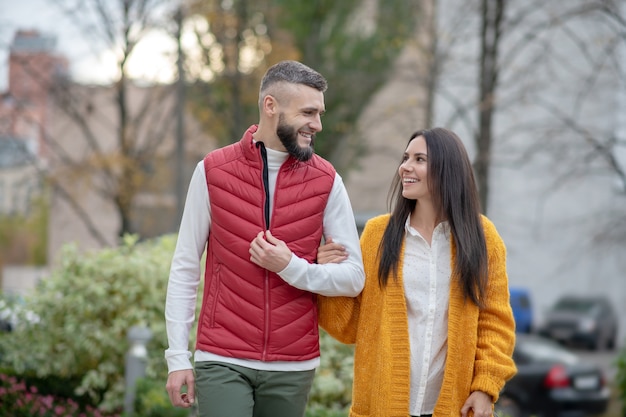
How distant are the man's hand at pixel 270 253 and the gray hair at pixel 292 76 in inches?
22.2

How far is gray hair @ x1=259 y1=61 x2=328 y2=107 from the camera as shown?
3.67m

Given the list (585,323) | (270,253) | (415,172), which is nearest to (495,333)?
(415,172)

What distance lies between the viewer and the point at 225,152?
150 inches

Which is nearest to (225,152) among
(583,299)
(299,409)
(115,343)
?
(299,409)

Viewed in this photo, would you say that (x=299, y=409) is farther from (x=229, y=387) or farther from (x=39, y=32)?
(x=39, y=32)

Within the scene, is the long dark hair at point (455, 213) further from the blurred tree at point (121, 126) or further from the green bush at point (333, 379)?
the blurred tree at point (121, 126)

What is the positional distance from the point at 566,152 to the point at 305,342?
1027 cm

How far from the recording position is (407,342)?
3.70 metres

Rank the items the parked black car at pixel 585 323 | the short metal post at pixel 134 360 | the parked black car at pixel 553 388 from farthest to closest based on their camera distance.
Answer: the parked black car at pixel 585 323 → the parked black car at pixel 553 388 → the short metal post at pixel 134 360

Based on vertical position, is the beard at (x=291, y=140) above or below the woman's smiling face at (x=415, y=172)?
above

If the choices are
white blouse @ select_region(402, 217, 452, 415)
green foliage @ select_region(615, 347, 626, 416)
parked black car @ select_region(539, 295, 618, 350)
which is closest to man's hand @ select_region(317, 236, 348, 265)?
white blouse @ select_region(402, 217, 452, 415)

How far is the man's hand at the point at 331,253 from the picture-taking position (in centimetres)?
373

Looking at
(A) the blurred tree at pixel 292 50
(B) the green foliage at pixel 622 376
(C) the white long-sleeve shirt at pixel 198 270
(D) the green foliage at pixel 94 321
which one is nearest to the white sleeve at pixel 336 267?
(C) the white long-sleeve shirt at pixel 198 270

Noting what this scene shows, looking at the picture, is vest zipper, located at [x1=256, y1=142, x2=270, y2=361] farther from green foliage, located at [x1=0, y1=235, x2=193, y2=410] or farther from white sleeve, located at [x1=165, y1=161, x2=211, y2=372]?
green foliage, located at [x1=0, y1=235, x2=193, y2=410]
